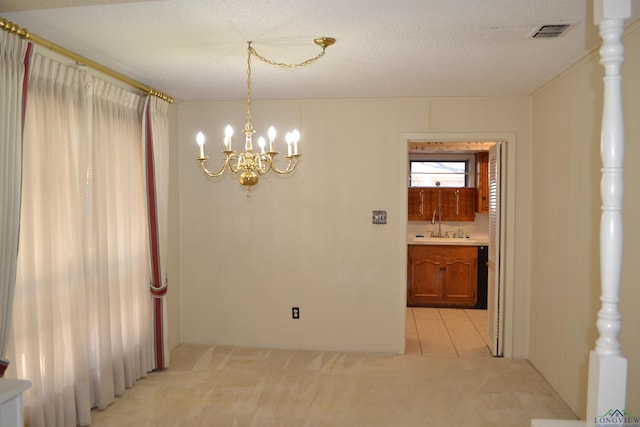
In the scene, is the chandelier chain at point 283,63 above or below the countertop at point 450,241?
above

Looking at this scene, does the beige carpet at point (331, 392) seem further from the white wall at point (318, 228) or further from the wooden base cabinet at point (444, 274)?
the wooden base cabinet at point (444, 274)

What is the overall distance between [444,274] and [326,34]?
4.26 metres

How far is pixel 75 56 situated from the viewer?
2896 millimetres

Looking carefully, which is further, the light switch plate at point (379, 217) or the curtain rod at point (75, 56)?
the light switch plate at point (379, 217)

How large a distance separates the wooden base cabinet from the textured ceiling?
2.71 metres

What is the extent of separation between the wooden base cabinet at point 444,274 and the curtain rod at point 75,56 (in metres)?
3.72

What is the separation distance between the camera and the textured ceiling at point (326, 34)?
2197 mm

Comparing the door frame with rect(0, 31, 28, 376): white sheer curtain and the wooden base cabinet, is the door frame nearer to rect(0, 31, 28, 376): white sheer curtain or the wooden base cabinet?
the wooden base cabinet

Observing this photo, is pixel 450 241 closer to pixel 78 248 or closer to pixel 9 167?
pixel 78 248

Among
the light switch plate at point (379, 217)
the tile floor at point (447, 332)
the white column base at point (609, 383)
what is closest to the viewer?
the white column base at point (609, 383)

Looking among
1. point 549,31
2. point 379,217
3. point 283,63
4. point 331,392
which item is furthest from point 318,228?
point 549,31

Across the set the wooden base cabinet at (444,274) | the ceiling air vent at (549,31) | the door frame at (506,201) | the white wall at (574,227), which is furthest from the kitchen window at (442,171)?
the ceiling air vent at (549,31)

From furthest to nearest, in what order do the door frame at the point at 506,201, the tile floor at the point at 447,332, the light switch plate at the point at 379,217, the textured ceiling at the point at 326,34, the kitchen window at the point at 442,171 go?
the kitchen window at the point at 442,171
the tile floor at the point at 447,332
the light switch plate at the point at 379,217
the door frame at the point at 506,201
the textured ceiling at the point at 326,34

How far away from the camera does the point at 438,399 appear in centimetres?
343
